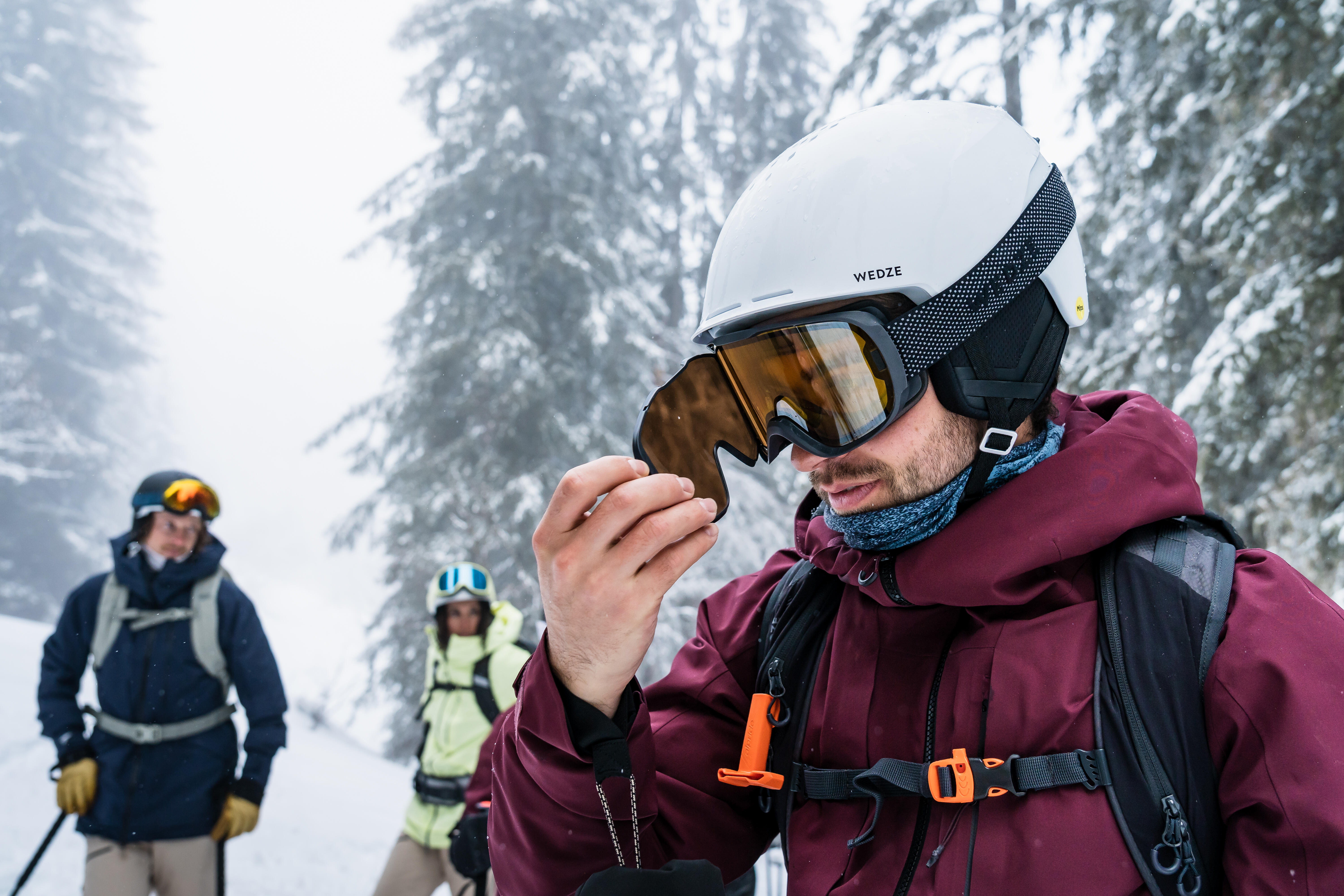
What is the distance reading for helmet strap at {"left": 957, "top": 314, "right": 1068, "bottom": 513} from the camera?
59.9 inches

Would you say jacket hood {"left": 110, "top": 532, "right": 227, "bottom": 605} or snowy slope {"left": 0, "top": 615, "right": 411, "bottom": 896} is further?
snowy slope {"left": 0, "top": 615, "right": 411, "bottom": 896}

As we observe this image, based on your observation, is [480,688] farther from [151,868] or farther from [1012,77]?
[1012,77]

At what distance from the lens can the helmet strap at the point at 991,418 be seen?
1.52 meters

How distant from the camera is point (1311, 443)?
17.5ft

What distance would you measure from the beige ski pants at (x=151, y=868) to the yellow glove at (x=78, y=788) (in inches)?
6.4

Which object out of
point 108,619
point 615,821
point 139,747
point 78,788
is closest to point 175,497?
point 108,619

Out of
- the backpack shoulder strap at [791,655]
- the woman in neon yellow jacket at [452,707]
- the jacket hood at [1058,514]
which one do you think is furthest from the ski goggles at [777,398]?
the woman in neon yellow jacket at [452,707]

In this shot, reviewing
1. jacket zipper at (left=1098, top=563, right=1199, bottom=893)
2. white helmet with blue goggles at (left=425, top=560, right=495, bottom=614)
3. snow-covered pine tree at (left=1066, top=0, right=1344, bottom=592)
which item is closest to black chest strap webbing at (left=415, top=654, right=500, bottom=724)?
white helmet with blue goggles at (left=425, top=560, right=495, bottom=614)

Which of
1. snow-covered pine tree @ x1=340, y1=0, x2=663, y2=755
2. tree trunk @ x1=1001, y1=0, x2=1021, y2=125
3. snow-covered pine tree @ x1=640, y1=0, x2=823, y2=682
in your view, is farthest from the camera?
snow-covered pine tree @ x1=640, y1=0, x2=823, y2=682

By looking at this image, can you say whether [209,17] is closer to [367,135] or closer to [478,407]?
[367,135]

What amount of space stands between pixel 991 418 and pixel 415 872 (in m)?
4.80

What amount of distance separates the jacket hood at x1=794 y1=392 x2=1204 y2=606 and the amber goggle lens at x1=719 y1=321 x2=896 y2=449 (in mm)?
236

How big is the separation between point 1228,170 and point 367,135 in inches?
5472

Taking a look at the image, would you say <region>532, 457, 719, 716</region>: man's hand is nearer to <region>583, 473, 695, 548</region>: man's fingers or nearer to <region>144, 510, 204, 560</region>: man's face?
<region>583, 473, 695, 548</region>: man's fingers
